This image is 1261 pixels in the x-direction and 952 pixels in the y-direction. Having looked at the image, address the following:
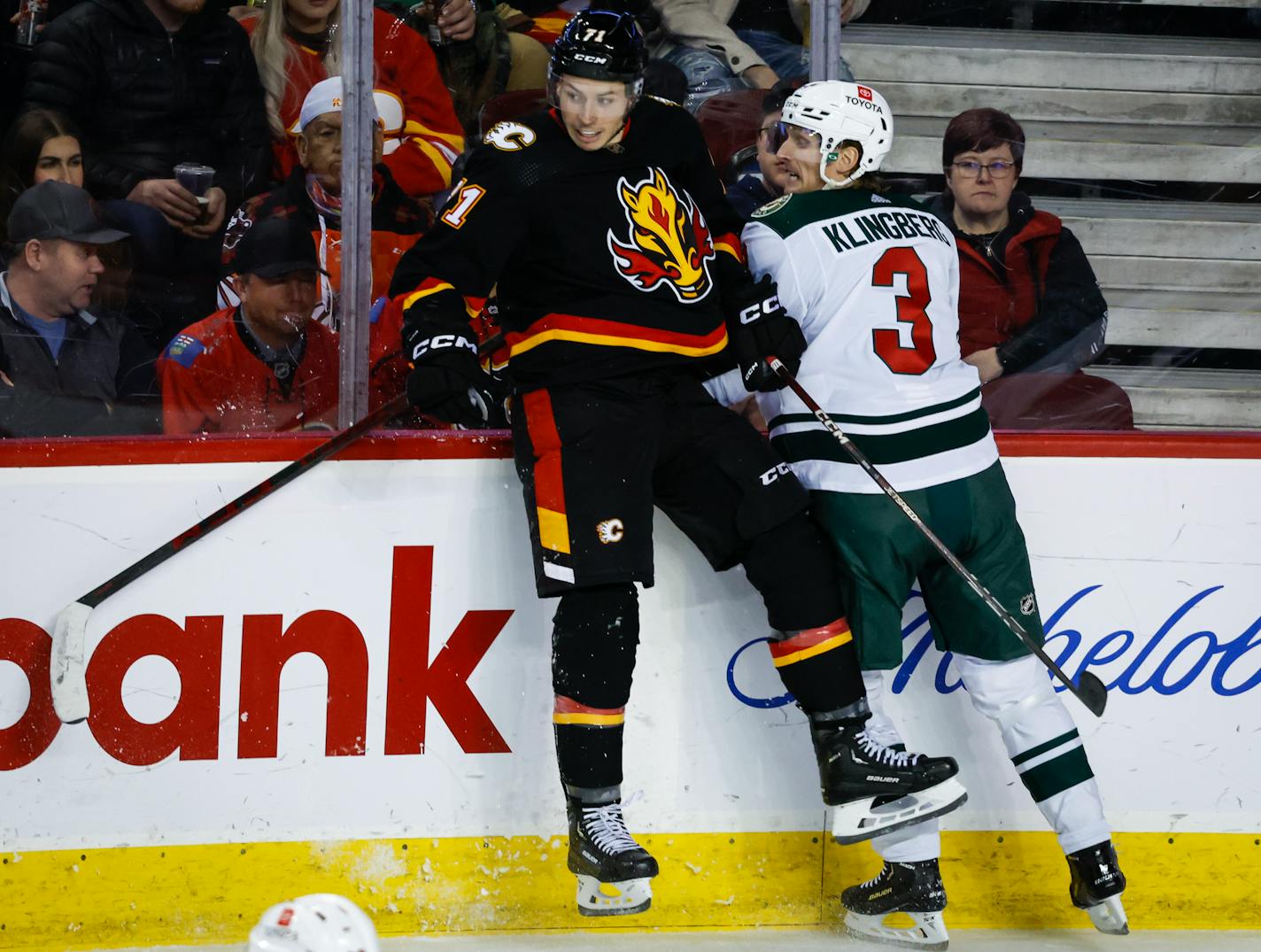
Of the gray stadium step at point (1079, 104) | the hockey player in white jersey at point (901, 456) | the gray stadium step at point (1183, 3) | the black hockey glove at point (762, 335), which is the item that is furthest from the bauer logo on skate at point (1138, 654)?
the gray stadium step at point (1183, 3)

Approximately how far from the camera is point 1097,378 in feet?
9.35

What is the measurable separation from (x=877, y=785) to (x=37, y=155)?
5.64 ft

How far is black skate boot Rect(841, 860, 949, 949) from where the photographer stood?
2613 millimetres

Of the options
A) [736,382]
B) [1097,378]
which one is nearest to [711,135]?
[736,382]

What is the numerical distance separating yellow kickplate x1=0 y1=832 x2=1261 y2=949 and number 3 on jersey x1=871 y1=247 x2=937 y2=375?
0.89 meters

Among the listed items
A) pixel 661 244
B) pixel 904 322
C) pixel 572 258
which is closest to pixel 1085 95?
pixel 904 322

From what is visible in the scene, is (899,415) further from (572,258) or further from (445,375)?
(445,375)

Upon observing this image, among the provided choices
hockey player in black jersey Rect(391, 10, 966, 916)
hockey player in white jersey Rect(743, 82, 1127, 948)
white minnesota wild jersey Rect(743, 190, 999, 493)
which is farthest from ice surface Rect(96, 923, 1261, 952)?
white minnesota wild jersey Rect(743, 190, 999, 493)

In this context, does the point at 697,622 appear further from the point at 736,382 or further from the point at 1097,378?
the point at 1097,378

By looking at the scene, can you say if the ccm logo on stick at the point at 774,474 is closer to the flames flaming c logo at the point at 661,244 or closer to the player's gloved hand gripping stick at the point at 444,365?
the flames flaming c logo at the point at 661,244

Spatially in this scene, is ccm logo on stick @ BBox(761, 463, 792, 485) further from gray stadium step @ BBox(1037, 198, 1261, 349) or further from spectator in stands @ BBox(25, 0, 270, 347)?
spectator in stands @ BBox(25, 0, 270, 347)

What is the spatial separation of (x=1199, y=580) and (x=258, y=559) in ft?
5.53

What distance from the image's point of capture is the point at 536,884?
2.77 meters

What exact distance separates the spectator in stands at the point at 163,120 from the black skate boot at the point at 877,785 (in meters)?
1.30
